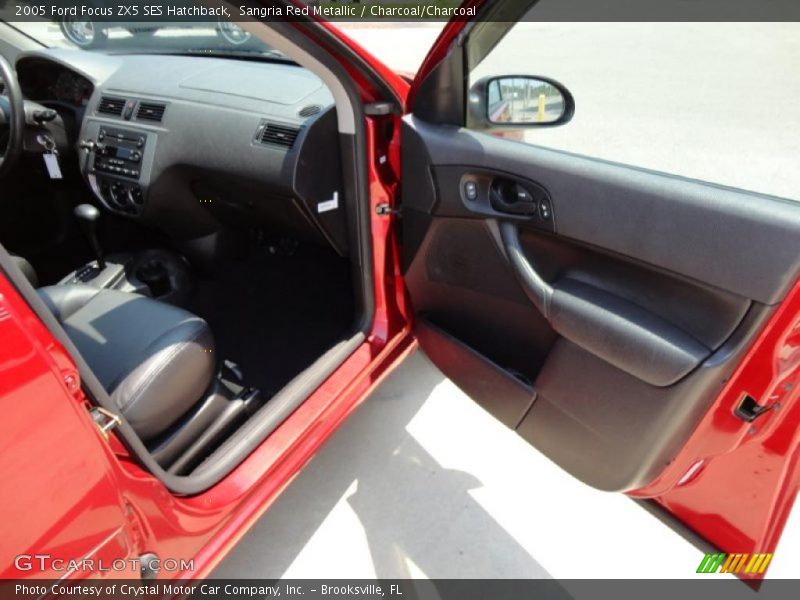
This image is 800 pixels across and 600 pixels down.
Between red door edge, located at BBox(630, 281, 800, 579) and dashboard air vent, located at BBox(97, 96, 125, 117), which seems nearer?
red door edge, located at BBox(630, 281, 800, 579)

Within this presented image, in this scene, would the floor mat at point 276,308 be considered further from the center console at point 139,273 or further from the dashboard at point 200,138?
the dashboard at point 200,138

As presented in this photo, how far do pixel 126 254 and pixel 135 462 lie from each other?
1602 mm

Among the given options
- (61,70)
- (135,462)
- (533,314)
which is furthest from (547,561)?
(61,70)

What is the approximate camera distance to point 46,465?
80cm

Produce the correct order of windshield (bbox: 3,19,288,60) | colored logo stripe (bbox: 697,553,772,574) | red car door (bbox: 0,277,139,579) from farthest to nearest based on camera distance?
windshield (bbox: 3,19,288,60)
colored logo stripe (bbox: 697,553,772,574)
red car door (bbox: 0,277,139,579)

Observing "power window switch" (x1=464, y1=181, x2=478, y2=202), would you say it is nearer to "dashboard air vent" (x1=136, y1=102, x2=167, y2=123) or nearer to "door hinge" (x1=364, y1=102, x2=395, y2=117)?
"door hinge" (x1=364, y1=102, x2=395, y2=117)

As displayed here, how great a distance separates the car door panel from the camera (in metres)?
0.98

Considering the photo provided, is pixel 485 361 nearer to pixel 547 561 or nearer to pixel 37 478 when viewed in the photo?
pixel 547 561

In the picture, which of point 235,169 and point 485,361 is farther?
point 235,169

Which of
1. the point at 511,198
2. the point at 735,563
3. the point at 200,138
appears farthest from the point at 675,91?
the point at 200,138

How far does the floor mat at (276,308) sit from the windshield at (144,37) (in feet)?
3.25

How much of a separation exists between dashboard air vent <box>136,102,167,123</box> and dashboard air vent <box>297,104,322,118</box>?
66cm

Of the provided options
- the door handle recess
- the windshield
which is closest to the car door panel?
the door handle recess

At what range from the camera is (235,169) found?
1.91 meters
